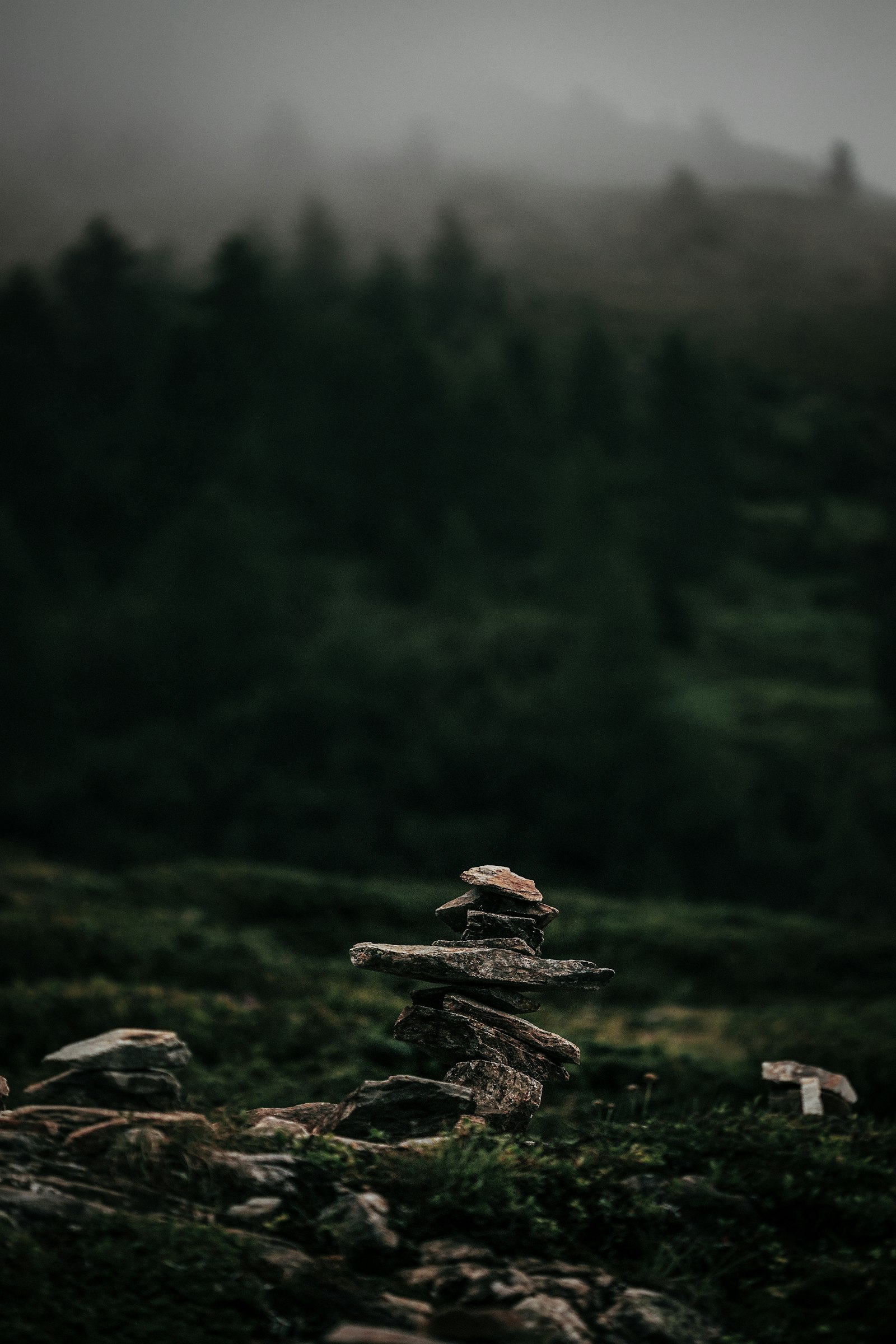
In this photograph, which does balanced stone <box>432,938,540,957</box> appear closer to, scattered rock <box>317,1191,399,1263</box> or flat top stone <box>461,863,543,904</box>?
flat top stone <box>461,863,543,904</box>

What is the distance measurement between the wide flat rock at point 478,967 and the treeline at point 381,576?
27.8m

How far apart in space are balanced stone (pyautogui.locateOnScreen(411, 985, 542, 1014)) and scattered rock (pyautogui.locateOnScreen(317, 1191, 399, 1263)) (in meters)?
1.67

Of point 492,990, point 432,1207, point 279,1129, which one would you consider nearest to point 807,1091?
point 492,990

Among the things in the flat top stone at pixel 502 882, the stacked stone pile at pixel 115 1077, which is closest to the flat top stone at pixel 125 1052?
the stacked stone pile at pixel 115 1077

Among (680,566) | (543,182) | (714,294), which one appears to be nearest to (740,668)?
(680,566)

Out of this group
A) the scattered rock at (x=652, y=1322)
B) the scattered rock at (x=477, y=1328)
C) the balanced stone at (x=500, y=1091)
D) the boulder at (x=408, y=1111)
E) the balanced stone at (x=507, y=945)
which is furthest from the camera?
the balanced stone at (x=507, y=945)

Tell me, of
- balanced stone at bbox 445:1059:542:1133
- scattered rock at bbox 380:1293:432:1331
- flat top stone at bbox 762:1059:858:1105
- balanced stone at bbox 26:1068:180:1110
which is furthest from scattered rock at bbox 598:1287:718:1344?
flat top stone at bbox 762:1059:858:1105

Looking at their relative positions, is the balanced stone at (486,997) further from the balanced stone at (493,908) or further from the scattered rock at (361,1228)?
the scattered rock at (361,1228)

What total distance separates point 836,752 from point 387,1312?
37539 millimetres

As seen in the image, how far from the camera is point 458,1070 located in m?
6.71

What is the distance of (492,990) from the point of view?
7.12 m

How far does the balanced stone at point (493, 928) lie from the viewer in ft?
23.1

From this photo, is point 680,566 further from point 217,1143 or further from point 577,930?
point 217,1143

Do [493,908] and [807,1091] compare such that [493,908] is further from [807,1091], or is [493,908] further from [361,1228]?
[807,1091]
